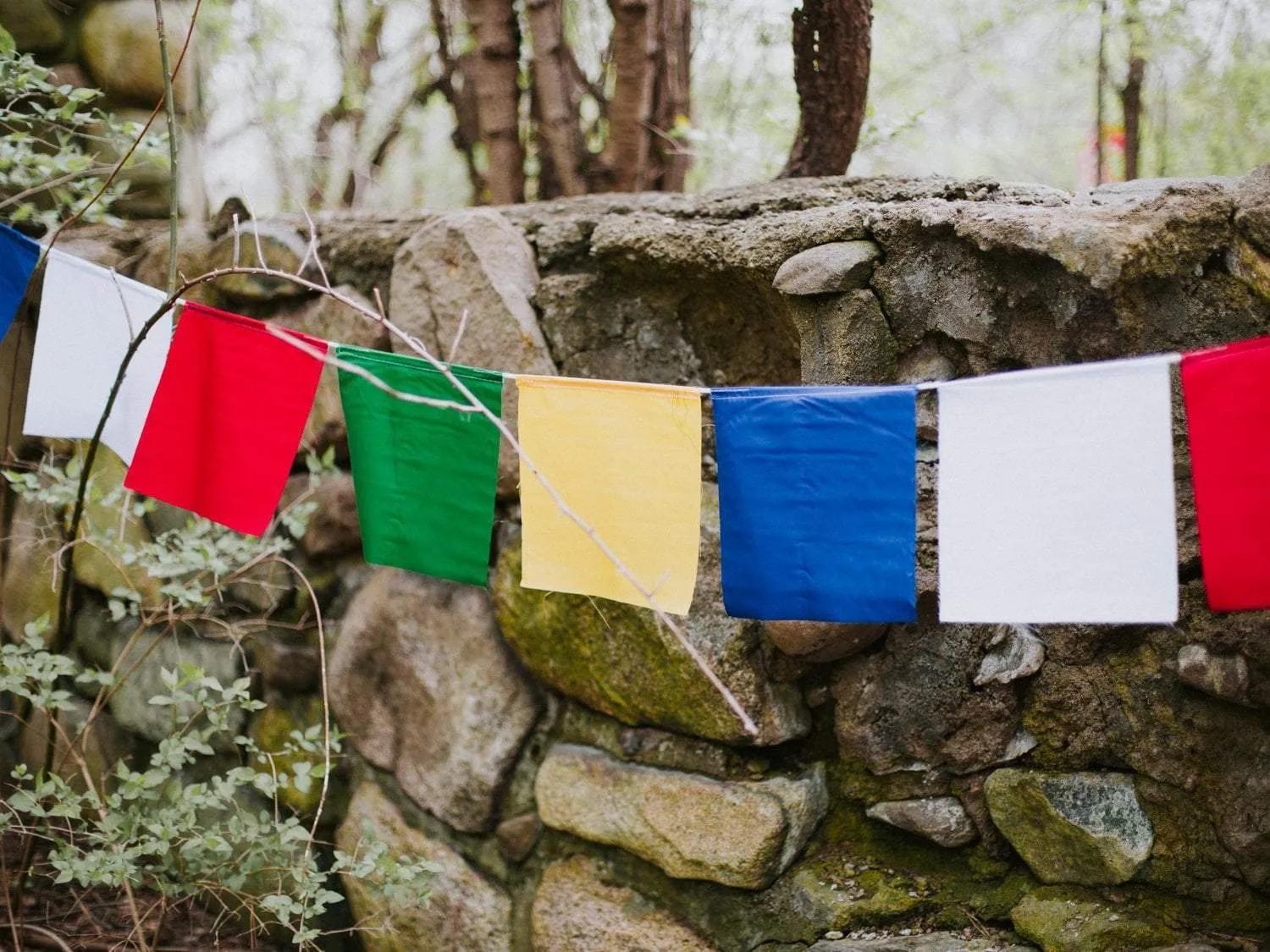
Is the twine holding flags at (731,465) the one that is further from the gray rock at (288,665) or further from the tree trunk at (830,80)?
the tree trunk at (830,80)

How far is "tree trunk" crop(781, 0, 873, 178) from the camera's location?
8.61 ft

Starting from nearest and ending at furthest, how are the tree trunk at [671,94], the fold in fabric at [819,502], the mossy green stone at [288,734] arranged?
the fold in fabric at [819,502] < the mossy green stone at [288,734] < the tree trunk at [671,94]

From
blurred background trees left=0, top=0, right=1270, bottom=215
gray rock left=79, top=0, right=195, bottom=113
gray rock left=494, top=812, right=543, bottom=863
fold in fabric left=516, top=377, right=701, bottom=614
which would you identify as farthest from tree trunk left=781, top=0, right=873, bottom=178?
gray rock left=79, top=0, right=195, bottom=113

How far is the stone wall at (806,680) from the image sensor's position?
1.93 m

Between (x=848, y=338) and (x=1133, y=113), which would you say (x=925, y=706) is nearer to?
(x=848, y=338)

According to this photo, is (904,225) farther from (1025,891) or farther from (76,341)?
(76,341)

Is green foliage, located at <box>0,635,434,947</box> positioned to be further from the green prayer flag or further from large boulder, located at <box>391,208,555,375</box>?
large boulder, located at <box>391,208,555,375</box>

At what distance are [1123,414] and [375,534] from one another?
1.39 m

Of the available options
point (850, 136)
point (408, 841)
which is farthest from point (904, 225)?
point (408, 841)

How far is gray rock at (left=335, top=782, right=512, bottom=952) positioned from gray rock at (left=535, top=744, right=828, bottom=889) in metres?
0.33

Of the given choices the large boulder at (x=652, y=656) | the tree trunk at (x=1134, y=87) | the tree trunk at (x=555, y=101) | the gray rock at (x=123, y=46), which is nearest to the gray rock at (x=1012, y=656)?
the large boulder at (x=652, y=656)

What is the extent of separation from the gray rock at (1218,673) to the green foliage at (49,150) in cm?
242

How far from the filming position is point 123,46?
3205 mm

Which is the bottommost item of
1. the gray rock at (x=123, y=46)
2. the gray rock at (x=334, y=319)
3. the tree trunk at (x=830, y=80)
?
the gray rock at (x=334, y=319)
